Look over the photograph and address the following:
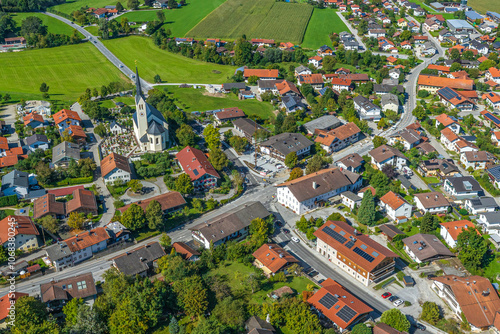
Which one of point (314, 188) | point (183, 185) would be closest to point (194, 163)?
point (183, 185)

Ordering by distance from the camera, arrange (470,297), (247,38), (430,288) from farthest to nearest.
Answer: (247,38) → (430,288) → (470,297)

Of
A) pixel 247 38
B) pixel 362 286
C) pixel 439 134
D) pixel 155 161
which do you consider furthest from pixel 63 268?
pixel 247 38

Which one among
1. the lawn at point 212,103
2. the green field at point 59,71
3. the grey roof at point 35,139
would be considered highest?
the grey roof at point 35,139

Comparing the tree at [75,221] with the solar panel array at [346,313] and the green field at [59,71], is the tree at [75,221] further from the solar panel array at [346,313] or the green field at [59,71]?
the green field at [59,71]

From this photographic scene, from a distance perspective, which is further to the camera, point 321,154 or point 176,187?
point 321,154

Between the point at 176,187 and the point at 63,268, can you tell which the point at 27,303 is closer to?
the point at 63,268

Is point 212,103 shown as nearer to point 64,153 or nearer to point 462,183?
point 64,153

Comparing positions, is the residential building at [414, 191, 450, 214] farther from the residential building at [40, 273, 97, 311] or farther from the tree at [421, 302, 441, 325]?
the residential building at [40, 273, 97, 311]

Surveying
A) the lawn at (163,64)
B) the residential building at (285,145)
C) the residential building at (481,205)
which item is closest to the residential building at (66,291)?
the residential building at (285,145)
